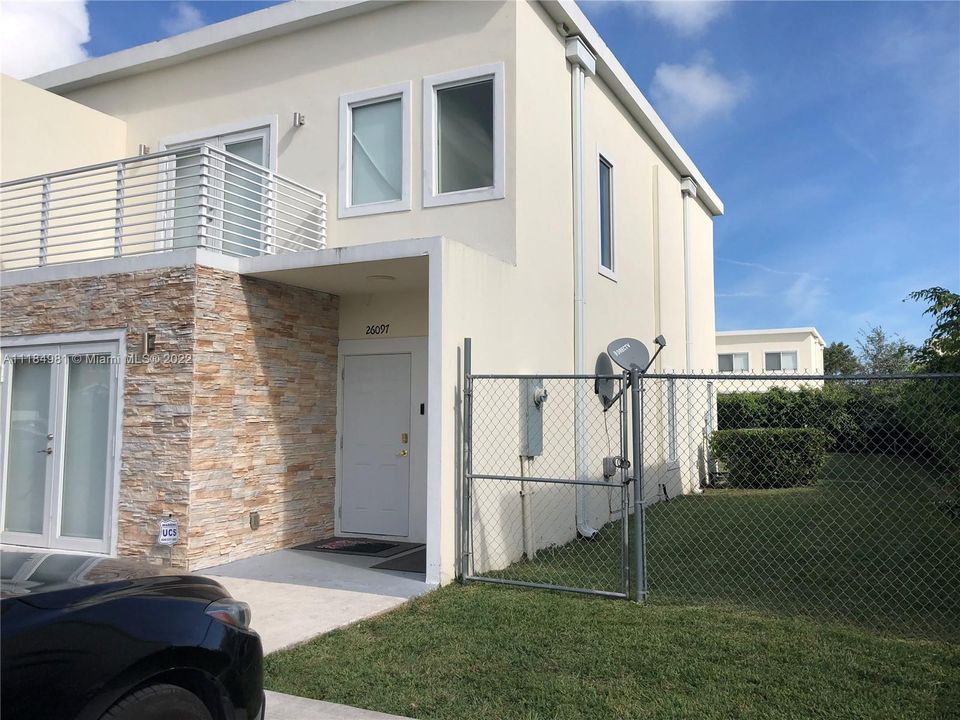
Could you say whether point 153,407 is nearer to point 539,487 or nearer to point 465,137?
point 539,487

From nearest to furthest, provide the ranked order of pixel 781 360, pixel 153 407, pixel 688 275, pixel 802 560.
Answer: pixel 153 407 < pixel 802 560 < pixel 688 275 < pixel 781 360

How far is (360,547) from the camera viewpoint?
8.52m

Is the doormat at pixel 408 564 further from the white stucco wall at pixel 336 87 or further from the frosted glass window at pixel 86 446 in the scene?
the white stucco wall at pixel 336 87

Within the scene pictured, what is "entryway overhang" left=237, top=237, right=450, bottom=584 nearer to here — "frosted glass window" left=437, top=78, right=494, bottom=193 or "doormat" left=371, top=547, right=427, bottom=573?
"doormat" left=371, top=547, right=427, bottom=573

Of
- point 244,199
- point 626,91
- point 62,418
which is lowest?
point 62,418

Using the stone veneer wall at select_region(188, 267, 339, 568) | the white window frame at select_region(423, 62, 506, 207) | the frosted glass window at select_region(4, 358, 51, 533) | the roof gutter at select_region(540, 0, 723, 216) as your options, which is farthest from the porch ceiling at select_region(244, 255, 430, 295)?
the roof gutter at select_region(540, 0, 723, 216)

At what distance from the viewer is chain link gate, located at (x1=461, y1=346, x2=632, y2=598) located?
6.95 m

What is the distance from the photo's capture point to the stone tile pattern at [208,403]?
24.2ft

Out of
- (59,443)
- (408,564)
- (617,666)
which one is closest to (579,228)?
(408,564)

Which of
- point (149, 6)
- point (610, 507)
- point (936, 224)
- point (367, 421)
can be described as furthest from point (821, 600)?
point (149, 6)

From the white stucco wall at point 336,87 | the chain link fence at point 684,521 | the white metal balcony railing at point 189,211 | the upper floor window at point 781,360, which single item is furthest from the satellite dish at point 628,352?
the upper floor window at point 781,360

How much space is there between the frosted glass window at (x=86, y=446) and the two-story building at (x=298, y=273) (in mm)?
28

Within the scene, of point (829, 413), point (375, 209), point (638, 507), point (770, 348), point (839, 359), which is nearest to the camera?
point (638, 507)

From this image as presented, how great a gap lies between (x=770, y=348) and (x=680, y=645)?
28.7 m
